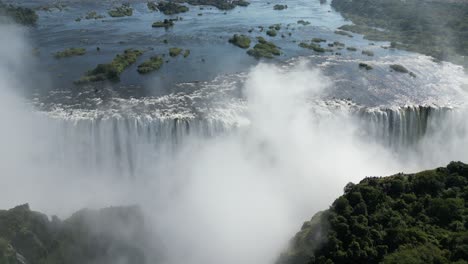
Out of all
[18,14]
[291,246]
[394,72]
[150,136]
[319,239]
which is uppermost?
[18,14]

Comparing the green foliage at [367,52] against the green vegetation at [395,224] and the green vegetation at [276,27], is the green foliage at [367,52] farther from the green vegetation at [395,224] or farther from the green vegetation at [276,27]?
the green vegetation at [395,224]

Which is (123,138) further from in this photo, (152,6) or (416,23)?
(416,23)

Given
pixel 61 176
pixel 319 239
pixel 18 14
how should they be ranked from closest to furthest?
pixel 319 239
pixel 61 176
pixel 18 14

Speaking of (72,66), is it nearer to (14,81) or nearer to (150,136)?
(14,81)

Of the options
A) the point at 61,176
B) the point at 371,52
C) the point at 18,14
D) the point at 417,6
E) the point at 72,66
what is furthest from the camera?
the point at 417,6

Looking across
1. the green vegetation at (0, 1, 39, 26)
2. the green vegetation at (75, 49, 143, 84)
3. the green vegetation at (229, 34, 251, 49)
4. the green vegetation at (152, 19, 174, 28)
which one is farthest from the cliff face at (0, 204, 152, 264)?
the green vegetation at (0, 1, 39, 26)

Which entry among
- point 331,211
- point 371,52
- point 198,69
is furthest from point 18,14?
point 331,211
